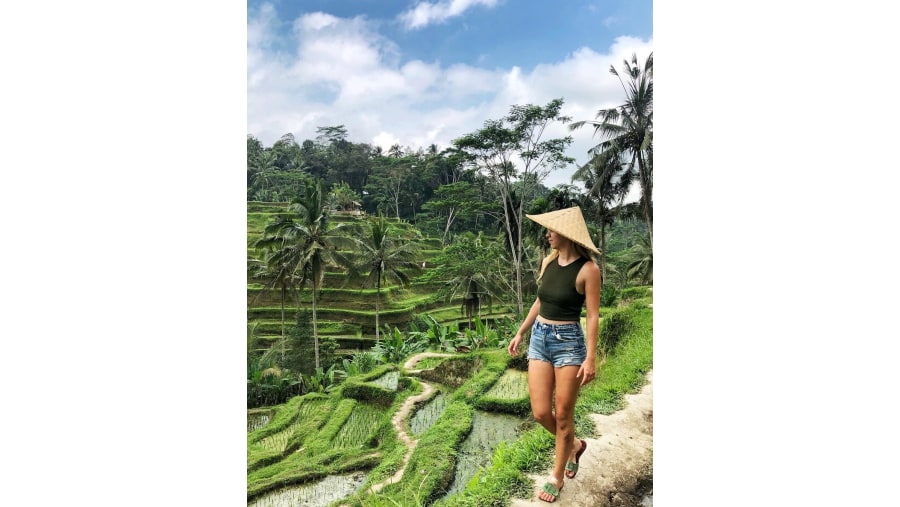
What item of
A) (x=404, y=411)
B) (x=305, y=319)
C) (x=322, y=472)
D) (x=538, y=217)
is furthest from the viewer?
(x=305, y=319)

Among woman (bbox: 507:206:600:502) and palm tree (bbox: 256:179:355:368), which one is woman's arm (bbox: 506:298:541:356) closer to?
woman (bbox: 507:206:600:502)

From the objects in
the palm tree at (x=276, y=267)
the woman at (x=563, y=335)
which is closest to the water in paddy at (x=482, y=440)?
the woman at (x=563, y=335)

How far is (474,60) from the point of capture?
2924 millimetres

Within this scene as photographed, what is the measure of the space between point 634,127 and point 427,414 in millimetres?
2053

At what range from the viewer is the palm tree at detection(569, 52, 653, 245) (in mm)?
2812

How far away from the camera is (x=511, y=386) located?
9.27ft

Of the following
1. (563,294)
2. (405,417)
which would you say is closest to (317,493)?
(405,417)

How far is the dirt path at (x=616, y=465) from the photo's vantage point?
241 cm

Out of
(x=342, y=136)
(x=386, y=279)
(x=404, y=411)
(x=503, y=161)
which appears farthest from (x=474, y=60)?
(x=404, y=411)

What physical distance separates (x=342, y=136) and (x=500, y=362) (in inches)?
65.3

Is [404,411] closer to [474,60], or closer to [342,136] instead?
[342,136]

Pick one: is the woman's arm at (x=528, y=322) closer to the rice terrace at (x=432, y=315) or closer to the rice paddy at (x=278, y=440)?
the rice terrace at (x=432, y=315)

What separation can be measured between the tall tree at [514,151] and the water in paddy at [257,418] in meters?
1.64

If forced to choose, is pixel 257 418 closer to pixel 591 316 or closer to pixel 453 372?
pixel 453 372
